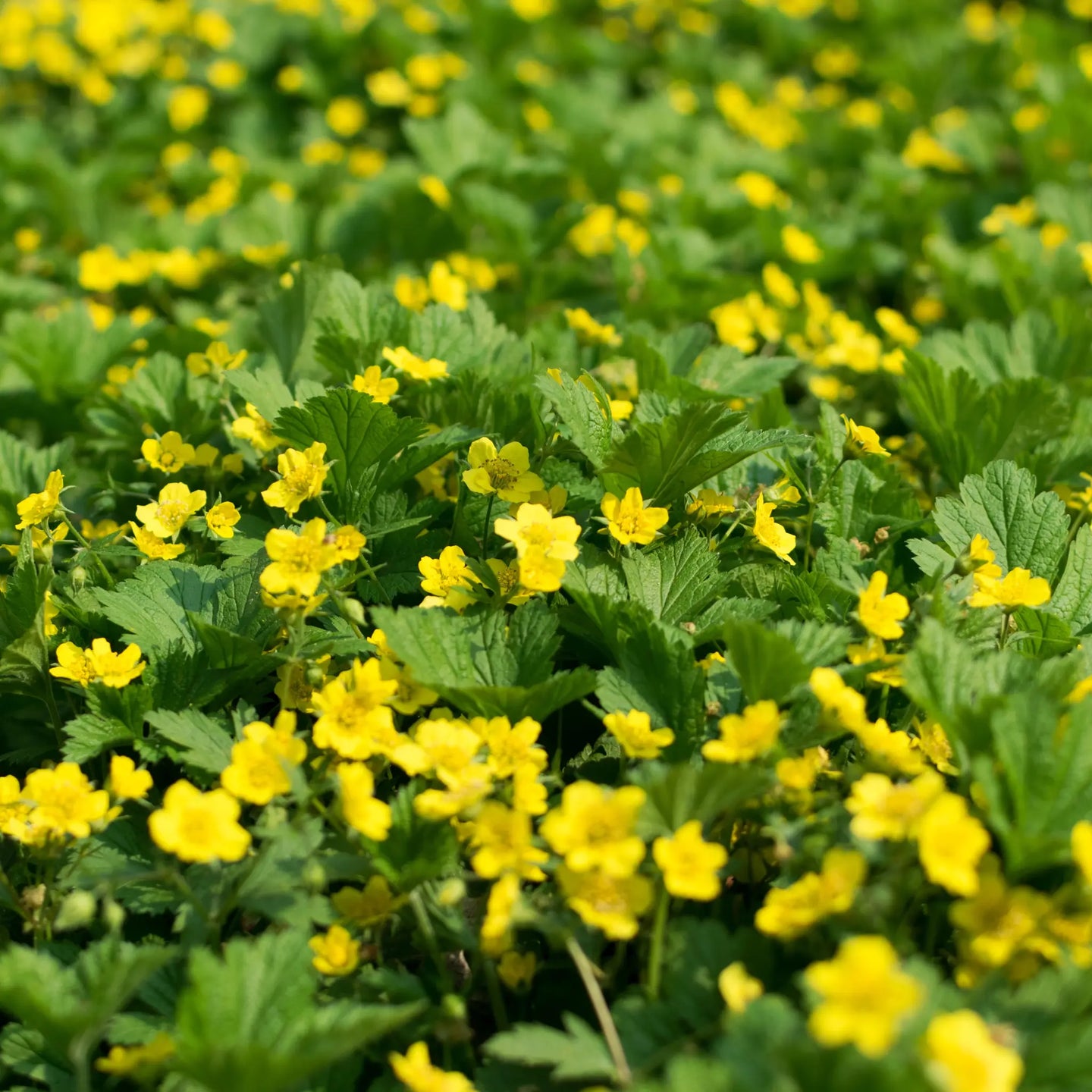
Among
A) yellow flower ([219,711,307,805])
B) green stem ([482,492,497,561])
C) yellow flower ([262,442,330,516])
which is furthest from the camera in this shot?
green stem ([482,492,497,561])

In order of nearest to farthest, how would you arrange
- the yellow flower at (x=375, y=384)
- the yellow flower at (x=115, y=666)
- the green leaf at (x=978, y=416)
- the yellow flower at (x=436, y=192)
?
the yellow flower at (x=115, y=666) → the yellow flower at (x=375, y=384) → the green leaf at (x=978, y=416) → the yellow flower at (x=436, y=192)

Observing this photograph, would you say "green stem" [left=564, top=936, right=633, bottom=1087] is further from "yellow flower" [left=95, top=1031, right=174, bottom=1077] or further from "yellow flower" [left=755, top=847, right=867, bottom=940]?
"yellow flower" [left=95, top=1031, right=174, bottom=1077]

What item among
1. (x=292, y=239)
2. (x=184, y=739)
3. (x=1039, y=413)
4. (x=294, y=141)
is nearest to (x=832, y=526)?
(x=1039, y=413)

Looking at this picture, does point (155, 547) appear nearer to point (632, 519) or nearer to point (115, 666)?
point (115, 666)

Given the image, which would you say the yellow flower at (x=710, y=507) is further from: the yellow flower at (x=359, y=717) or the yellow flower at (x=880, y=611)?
the yellow flower at (x=359, y=717)

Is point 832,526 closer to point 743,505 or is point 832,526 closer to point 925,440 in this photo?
point 743,505

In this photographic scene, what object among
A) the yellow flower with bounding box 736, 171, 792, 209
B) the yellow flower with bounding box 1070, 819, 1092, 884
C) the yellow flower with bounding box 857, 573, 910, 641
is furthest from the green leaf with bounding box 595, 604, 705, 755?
the yellow flower with bounding box 736, 171, 792, 209

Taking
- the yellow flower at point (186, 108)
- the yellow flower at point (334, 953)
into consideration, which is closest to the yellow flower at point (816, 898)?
the yellow flower at point (334, 953)
